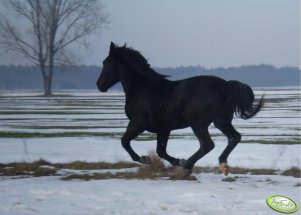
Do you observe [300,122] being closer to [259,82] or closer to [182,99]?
[182,99]

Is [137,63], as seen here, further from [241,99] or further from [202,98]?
[241,99]

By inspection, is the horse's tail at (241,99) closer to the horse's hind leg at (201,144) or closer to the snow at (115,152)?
the horse's hind leg at (201,144)

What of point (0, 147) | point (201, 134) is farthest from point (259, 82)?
point (201, 134)

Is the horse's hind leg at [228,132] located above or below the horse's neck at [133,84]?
below

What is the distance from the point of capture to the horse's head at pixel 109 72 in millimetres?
8312

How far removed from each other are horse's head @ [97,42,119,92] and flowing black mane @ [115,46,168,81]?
0.45 ft

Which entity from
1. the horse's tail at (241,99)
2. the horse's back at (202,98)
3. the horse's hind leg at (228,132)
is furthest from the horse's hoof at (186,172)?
the horse's tail at (241,99)

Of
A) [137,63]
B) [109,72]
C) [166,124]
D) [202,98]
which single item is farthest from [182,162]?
[109,72]

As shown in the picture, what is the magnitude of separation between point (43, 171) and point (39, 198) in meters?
2.54

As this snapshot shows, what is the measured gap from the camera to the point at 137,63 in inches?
328

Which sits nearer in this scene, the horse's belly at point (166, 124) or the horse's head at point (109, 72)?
the horse's belly at point (166, 124)

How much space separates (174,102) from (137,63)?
1040mm

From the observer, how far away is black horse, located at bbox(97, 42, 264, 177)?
7.65m

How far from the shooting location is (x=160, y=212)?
5.82 metres
